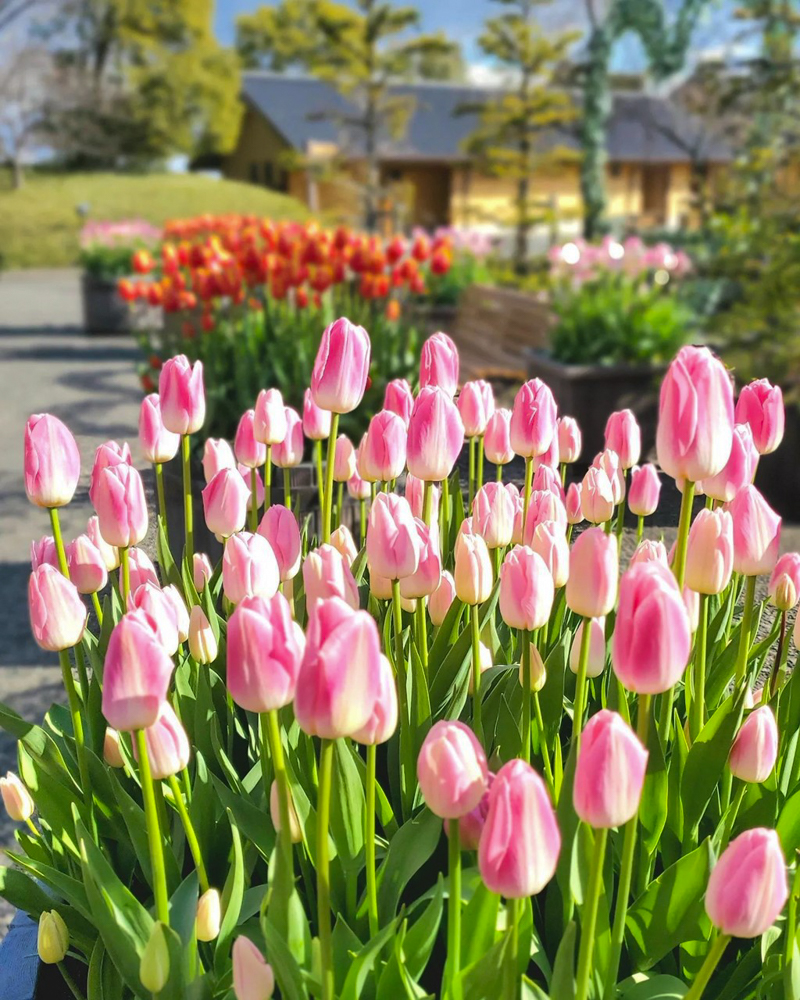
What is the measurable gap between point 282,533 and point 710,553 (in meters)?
0.54

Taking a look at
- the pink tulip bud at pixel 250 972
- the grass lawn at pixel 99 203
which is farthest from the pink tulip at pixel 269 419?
the grass lawn at pixel 99 203

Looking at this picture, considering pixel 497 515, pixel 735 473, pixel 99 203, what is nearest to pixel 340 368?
pixel 497 515

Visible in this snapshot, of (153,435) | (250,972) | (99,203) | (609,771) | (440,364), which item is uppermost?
(99,203)

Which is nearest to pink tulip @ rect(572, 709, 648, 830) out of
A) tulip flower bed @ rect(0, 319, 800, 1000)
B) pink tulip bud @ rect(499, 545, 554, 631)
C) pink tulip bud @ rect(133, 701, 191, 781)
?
tulip flower bed @ rect(0, 319, 800, 1000)

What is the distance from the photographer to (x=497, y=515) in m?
1.35

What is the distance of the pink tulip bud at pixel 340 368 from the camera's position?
1.29m

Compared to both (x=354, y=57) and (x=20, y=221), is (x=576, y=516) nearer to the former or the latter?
(x=354, y=57)

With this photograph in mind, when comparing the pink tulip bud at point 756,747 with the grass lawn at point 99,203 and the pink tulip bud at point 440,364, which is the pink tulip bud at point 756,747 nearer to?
the pink tulip bud at point 440,364

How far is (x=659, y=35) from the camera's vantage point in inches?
901

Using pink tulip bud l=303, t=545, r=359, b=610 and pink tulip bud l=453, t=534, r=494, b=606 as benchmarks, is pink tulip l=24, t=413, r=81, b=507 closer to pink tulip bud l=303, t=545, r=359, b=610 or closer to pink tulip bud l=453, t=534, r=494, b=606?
pink tulip bud l=303, t=545, r=359, b=610

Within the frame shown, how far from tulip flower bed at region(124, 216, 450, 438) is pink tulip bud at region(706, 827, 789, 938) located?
3169 millimetres

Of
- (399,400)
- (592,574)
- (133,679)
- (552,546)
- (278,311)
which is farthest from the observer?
(278,311)

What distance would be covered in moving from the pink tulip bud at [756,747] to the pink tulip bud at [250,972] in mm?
515

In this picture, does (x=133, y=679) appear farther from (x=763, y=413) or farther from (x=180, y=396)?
(x=763, y=413)
